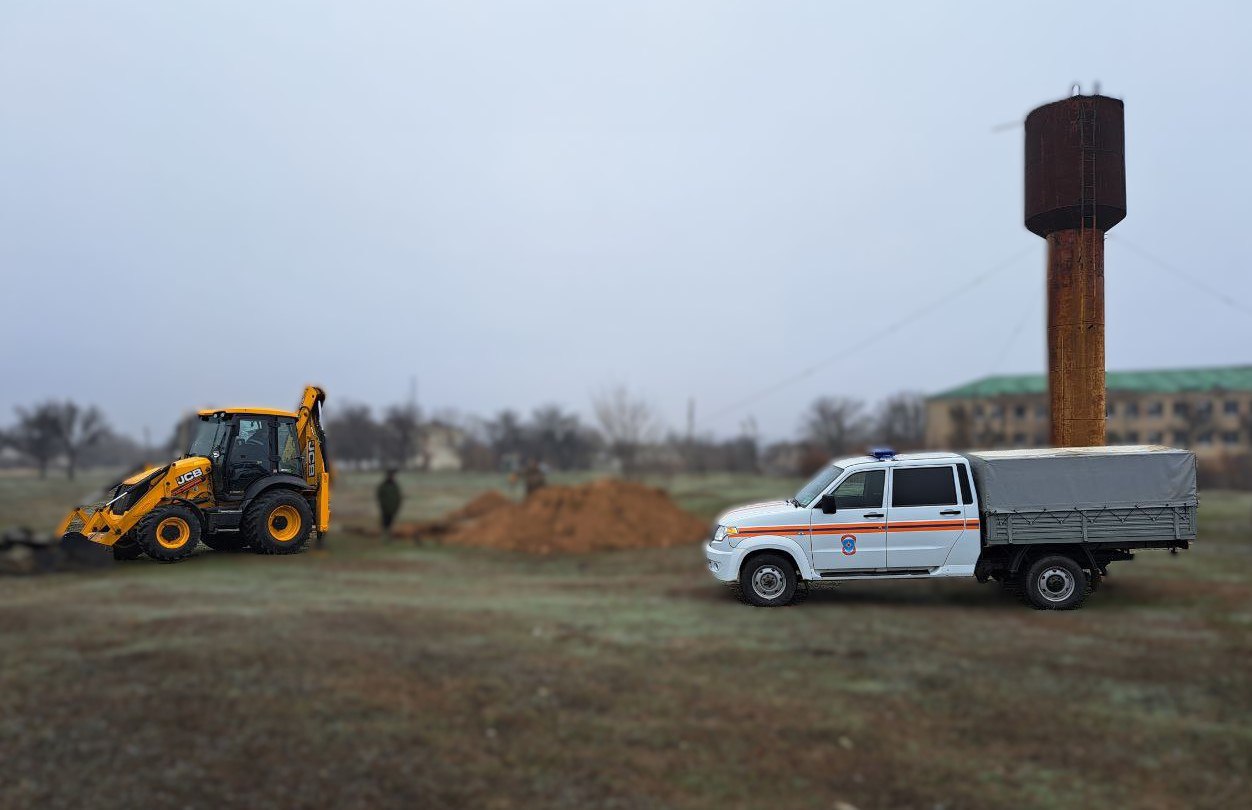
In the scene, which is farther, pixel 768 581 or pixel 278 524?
pixel 768 581

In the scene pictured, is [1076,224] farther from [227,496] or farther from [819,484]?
[227,496]

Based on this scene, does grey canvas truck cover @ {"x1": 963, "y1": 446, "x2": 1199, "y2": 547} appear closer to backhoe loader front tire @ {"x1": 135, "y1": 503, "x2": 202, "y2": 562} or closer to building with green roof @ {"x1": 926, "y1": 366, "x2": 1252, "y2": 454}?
building with green roof @ {"x1": 926, "y1": 366, "x2": 1252, "y2": 454}

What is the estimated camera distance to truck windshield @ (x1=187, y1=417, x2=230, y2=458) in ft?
26.9

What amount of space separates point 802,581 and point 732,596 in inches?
26.0

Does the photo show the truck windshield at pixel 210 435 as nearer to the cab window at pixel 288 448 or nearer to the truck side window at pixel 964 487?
the cab window at pixel 288 448

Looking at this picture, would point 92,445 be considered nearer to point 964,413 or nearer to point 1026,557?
point 964,413

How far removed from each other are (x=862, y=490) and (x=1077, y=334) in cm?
243

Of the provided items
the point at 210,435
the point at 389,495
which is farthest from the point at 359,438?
the point at 210,435

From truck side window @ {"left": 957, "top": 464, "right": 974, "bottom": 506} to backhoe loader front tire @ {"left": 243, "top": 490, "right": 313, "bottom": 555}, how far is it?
591 cm

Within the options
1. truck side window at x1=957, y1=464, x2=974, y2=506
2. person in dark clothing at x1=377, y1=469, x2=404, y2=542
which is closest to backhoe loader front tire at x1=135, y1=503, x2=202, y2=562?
truck side window at x1=957, y1=464, x2=974, y2=506

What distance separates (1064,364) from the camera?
7.48 meters

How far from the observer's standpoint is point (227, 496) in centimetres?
804

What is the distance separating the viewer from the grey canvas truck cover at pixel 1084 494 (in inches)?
344

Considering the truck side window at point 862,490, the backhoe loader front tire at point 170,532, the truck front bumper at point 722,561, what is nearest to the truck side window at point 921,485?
the truck side window at point 862,490
